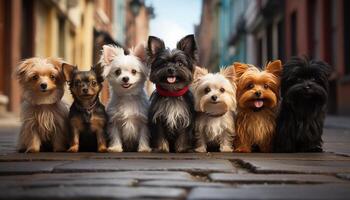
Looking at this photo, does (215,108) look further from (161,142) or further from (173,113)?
(161,142)

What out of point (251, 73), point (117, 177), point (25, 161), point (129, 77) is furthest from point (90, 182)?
point (251, 73)

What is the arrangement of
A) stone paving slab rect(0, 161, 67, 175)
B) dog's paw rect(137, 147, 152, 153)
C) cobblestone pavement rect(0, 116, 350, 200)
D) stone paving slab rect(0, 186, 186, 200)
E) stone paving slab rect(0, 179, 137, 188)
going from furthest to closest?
dog's paw rect(137, 147, 152, 153), stone paving slab rect(0, 161, 67, 175), stone paving slab rect(0, 179, 137, 188), cobblestone pavement rect(0, 116, 350, 200), stone paving slab rect(0, 186, 186, 200)

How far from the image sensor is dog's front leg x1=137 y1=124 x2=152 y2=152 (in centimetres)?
622

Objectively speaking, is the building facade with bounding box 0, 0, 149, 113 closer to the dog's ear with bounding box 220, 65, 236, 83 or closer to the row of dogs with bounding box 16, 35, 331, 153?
the row of dogs with bounding box 16, 35, 331, 153

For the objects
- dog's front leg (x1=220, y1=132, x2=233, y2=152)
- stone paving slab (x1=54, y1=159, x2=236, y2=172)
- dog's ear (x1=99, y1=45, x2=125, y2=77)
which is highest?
dog's ear (x1=99, y1=45, x2=125, y2=77)

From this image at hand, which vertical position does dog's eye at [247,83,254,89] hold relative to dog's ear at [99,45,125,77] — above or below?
below

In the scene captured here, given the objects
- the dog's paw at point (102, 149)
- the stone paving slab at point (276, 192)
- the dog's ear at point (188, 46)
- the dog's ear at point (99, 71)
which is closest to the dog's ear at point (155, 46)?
the dog's ear at point (188, 46)

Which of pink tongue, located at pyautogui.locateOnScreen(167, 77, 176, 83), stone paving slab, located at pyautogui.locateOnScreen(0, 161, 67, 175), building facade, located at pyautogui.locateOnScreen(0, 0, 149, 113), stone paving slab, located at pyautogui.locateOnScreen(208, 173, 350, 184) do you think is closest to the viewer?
stone paving slab, located at pyautogui.locateOnScreen(208, 173, 350, 184)

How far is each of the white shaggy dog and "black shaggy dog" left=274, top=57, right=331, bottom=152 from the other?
52.4 inches

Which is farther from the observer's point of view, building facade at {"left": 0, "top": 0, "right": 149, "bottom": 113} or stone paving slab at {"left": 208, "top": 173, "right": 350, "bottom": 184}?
building facade at {"left": 0, "top": 0, "right": 149, "bottom": 113}

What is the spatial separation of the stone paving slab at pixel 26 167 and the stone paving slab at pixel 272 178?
49.7 inches

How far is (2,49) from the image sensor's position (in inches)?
620

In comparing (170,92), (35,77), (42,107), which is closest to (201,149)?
(170,92)

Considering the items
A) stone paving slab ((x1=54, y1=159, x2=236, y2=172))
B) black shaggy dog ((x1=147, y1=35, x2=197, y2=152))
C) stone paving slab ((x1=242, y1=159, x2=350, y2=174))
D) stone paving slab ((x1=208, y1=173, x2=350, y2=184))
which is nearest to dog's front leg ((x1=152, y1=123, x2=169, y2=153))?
black shaggy dog ((x1=147, y1=35, x2=197, y2=152))
